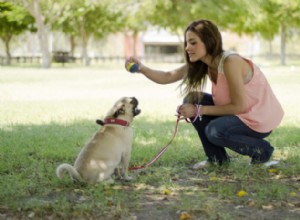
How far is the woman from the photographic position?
482cm

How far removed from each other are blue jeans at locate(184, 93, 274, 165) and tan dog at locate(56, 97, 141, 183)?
0.76m

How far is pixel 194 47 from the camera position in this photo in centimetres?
483

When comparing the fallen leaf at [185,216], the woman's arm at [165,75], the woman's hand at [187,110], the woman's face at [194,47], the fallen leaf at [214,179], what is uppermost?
the woman's face at [194,47]

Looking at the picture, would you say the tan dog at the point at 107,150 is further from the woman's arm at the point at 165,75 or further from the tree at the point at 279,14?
the tree at the point at 279,14

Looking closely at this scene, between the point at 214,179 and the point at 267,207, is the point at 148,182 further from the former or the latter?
the point at 267,207

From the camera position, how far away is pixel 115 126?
15.7 ft

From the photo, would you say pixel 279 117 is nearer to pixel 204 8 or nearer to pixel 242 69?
pixel 242 69

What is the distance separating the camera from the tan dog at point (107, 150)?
4551 millimetres

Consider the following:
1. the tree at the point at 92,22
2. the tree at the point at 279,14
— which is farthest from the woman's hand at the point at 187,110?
the tree at the point at 92,22

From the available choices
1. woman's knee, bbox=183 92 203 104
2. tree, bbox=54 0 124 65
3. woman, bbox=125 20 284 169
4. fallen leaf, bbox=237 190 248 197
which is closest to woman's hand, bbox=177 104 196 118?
woman, bbox=125 20 284 169

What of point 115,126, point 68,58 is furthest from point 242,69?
point 68,58

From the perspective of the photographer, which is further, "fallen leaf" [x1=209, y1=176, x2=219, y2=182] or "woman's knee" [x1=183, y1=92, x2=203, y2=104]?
"woman's knee" [x1=183, y1=92, x2=203, y2=104]

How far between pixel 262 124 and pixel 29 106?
7934 mm

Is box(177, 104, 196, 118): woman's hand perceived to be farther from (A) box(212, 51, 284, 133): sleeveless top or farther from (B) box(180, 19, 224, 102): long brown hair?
(A) box(212, 51, 284, 133): sleeveless top
